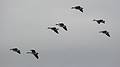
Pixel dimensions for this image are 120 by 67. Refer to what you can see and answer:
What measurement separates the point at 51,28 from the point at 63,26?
3.99 metres

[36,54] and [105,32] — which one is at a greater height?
[105,32]

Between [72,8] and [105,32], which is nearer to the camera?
[72,8]

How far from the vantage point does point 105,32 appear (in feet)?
421

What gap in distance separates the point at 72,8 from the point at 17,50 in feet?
74.8

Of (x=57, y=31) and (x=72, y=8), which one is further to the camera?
(x=57, y=31)

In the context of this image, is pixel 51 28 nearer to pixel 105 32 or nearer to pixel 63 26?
pixel 63 26

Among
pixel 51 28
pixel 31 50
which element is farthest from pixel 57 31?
pixel 31 50

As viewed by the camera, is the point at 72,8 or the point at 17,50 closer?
the point at 72,8

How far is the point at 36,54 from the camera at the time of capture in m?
126

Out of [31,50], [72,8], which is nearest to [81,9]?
[72,8]

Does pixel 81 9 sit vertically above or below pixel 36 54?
above

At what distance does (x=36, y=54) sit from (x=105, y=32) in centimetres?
2256

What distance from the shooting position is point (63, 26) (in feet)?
401

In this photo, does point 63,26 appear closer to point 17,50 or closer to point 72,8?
point 72,8
